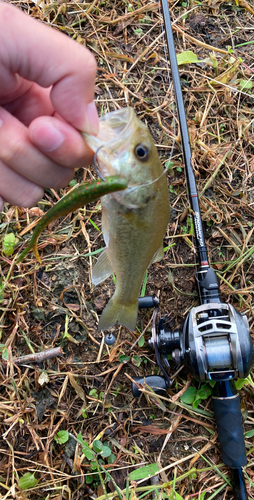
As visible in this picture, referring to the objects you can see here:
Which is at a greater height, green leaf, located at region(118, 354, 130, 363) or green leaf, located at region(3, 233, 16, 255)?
green leaf, located at region(3, 233, 16, 255)

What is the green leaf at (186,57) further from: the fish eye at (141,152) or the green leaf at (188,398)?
the green leaf at (188,398)

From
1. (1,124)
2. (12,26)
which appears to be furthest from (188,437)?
(12,26)

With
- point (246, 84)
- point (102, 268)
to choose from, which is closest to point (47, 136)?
point (102, 268)

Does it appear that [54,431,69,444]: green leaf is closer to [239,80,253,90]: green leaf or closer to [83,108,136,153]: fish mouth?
[83,108,136,153]: fish mouth

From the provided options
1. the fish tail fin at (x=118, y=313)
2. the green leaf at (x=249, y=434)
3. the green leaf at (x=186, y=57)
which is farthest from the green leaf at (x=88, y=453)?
the green leaf at (x=186, y=57)

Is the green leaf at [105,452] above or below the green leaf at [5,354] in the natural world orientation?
below

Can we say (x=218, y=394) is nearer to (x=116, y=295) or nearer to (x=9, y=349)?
(x=116, y=295)

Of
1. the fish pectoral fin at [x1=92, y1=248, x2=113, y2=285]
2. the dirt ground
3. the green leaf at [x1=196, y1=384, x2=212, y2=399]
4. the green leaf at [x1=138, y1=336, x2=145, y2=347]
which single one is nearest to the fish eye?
the fish pectoral fin at [x1=92, y1=248, x2=113, y2=285]
